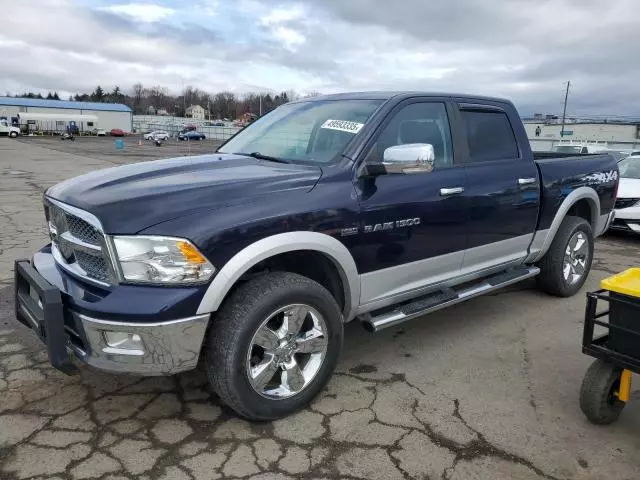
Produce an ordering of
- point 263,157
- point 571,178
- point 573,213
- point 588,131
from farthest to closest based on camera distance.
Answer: point 588,131, point 573,213, point 571,178, point 263,157

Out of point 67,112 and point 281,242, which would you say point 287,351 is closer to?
point 281,242

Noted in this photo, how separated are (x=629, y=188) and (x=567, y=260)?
14.4 ft

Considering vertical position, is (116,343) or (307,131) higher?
(307,131)

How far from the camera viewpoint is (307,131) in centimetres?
379

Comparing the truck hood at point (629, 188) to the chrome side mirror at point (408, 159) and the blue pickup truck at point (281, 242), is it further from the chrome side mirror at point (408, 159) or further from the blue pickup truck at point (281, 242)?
the chrome side mirror at point (408, 159)

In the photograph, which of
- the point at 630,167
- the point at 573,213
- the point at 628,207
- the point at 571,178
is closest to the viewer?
the point at 571,178

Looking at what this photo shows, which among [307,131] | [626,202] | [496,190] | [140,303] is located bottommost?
[140,303]

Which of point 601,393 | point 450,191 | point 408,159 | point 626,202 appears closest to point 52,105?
point 626,202

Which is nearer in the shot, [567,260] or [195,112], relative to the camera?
[567,260]

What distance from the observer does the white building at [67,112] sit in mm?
78812

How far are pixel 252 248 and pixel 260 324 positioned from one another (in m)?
0.40

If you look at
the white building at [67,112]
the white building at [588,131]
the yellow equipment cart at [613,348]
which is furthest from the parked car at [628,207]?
the white building at [67,112]

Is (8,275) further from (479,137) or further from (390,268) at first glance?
(479,137)

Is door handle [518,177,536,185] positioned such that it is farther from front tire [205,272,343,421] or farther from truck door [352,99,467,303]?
front tire [205,272,343,421]
